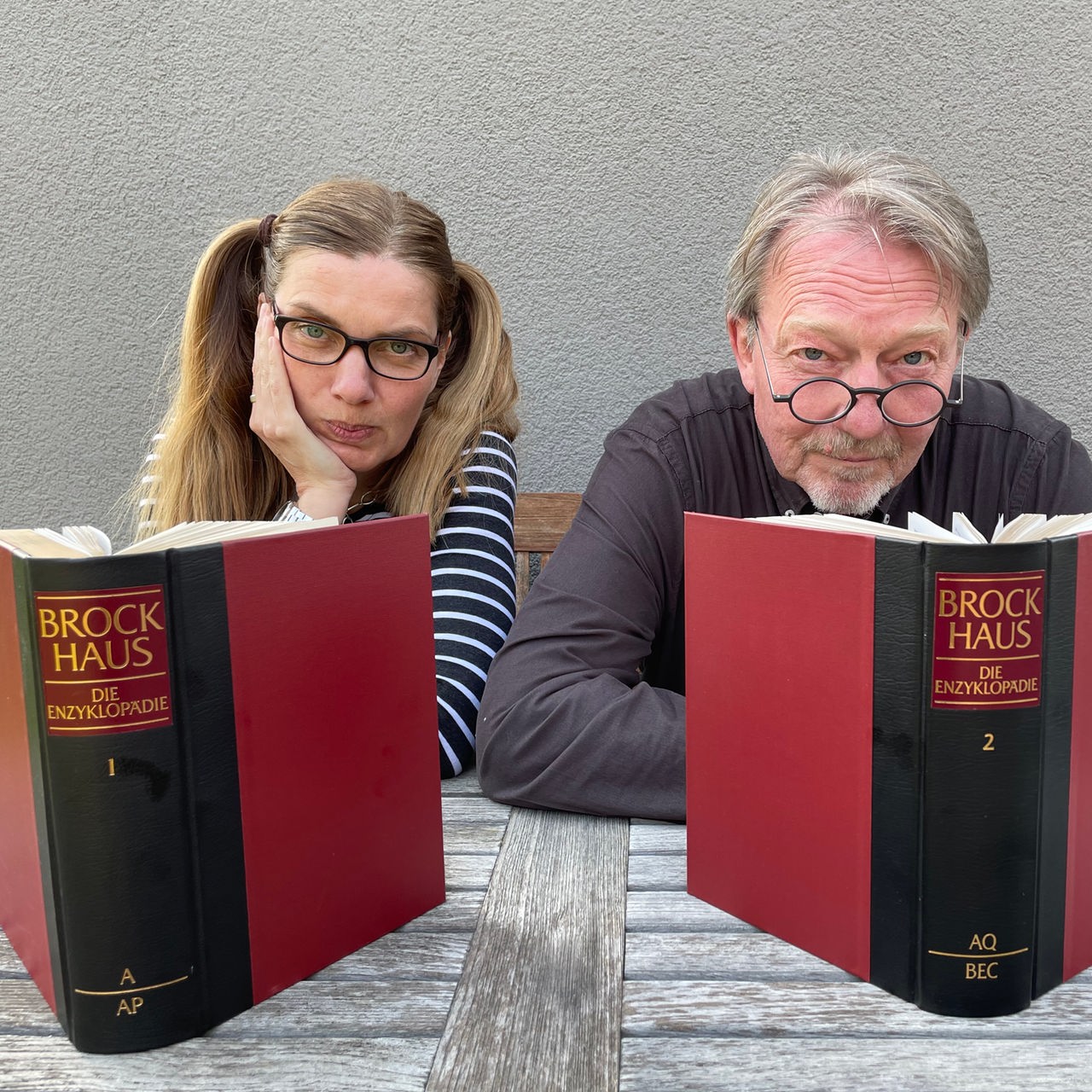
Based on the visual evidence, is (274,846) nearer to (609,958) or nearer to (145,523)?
(609,958)

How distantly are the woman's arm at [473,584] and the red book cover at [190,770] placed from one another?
57cm

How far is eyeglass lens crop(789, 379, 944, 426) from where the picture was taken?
1.31 m

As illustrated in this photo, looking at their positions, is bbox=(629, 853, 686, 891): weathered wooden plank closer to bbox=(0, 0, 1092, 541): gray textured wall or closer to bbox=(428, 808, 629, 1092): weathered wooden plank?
bbox=(428, 808, 629, 1092): weathered wooden plank

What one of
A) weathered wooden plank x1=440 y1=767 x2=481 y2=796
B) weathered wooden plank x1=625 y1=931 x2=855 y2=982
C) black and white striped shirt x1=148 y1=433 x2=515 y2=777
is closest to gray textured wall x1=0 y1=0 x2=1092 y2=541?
black and white striped shirt x1=148 y1=433 x2=515 y2=777

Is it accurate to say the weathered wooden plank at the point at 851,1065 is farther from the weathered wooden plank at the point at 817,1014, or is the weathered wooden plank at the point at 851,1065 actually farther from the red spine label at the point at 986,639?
the red spine label at the point at 986,639

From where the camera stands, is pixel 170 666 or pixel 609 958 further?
pixel 609 958

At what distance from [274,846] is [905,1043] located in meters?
0.45

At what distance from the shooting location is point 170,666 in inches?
25.2

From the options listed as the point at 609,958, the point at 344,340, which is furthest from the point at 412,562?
the point at 344,340

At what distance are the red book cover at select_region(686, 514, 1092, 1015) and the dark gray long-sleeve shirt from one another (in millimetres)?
354

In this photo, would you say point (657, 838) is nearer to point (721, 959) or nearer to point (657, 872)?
point (657, 872)

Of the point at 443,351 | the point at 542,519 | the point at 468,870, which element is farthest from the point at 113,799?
the point at 542,519

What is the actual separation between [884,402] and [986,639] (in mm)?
721

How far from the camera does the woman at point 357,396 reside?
163 centimetres
